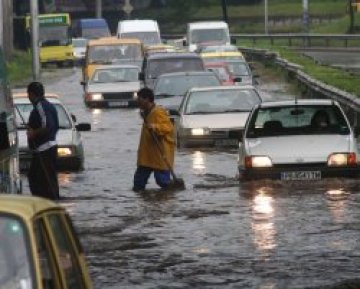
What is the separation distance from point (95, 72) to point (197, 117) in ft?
59.8

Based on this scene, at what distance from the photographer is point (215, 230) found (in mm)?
16000

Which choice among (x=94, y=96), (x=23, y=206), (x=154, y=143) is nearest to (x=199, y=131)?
(x=154, y=143)

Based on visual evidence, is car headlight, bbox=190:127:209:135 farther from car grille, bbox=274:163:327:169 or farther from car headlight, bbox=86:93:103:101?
car headlight, bbox=86:93:103:101

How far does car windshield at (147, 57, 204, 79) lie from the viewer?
4128cm

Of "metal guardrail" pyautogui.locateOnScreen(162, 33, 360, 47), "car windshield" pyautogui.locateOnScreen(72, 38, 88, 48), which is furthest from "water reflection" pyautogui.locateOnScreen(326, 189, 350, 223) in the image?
"car windshield" pyautogui.locateOnScreen(72, 38, 88, 48)

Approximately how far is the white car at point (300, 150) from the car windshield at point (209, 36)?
41757mm

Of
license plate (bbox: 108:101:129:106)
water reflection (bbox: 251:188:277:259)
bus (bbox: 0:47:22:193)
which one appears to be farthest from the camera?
license plate (bbox: 108:101:129:106)

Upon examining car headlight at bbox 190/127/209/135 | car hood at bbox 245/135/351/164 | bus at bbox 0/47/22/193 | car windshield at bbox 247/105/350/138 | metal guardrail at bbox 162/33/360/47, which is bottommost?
metal guardrail at bbox 162/33/360/47

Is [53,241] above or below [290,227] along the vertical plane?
above

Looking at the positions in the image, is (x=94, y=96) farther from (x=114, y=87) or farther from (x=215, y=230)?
(x=215, y=230)

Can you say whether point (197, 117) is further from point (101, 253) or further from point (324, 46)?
point (324, 46)

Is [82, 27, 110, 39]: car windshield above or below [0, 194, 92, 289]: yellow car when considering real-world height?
below

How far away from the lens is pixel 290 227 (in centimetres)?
1602

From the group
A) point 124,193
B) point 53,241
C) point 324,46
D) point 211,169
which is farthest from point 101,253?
point 324,46
